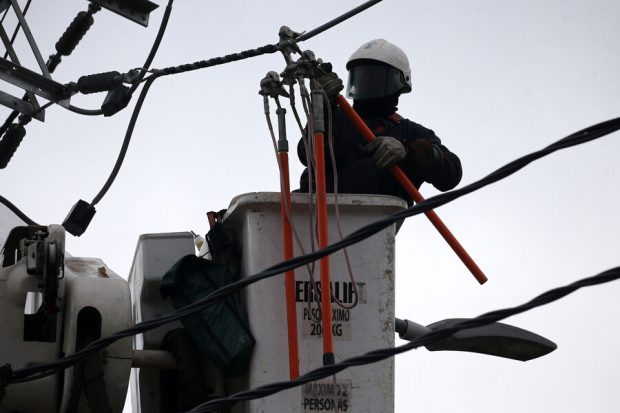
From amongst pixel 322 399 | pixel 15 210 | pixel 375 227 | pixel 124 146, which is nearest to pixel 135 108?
pixel 124 146

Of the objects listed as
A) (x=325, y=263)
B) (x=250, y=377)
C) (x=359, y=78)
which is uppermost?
(x=359, y=78)

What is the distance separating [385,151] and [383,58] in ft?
4.33

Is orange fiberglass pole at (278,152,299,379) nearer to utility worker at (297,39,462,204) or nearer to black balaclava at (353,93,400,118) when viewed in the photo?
utility worker at (297,39,462,204)

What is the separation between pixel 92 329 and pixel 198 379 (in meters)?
0.49

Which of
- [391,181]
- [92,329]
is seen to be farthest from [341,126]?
[92,329]

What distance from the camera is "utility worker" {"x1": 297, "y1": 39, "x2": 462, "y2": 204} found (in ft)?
19.9

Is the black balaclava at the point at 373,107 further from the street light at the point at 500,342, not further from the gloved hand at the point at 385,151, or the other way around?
the street light at the point at 500,342

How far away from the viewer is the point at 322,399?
5355 mm

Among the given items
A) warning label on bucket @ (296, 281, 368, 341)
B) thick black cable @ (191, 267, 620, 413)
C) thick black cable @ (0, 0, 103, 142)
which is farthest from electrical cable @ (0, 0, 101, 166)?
thick black cable @ (191, 267, 620, 413)

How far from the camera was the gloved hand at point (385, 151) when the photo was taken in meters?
6.03

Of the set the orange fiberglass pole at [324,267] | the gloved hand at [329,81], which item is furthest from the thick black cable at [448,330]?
the gloved hand at [329,81]

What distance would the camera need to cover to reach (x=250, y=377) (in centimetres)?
541

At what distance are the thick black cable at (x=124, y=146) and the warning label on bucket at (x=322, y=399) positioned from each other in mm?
2860

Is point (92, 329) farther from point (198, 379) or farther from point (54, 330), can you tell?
point (198, 379)
